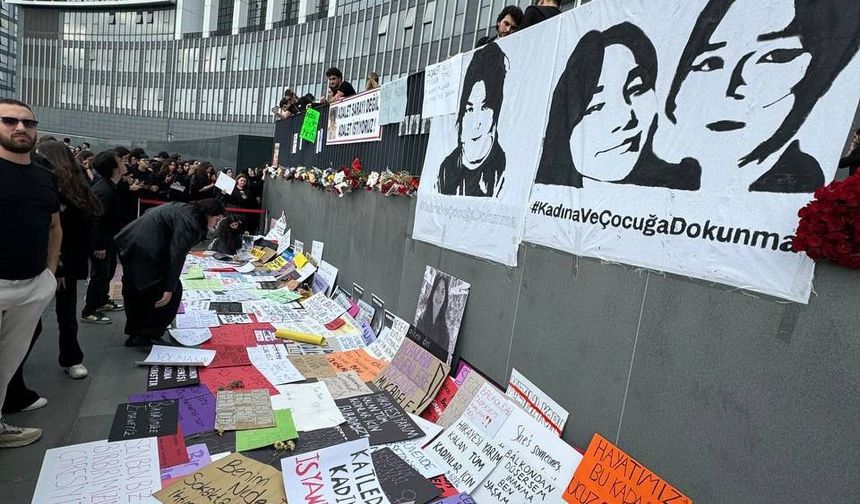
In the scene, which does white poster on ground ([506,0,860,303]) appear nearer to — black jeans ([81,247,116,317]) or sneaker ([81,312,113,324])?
black jeans ([81,247,116,317])

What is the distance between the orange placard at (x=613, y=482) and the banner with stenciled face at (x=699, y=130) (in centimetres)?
93

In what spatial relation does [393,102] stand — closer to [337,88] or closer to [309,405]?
[337,88]

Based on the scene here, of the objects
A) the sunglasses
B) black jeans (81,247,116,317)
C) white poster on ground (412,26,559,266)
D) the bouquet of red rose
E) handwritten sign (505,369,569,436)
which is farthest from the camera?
black jeans (81,247,116,317)

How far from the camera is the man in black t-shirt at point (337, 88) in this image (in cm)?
696

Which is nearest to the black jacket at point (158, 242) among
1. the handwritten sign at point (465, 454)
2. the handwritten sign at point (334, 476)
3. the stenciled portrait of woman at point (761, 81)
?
the handwritten sign at point (334, 476)

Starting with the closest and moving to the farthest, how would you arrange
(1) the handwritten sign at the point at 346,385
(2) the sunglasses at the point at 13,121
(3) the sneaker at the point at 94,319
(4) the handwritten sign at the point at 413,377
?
(2) the sunglasses at the point at 13,121 → (4) the handwritten sign at the point at 413,377 → (1) the handwritten sign at the point at 346,385 → (3) the sneaker at the point at 94,319

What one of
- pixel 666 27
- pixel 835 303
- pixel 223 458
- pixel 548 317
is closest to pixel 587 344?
pixel 548 317

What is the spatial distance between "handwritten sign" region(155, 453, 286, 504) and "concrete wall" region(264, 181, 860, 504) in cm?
155

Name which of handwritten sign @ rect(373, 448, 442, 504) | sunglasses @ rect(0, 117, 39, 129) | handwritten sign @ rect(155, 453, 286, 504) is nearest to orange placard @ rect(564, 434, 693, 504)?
handwritten sign @ rect(373, 448, 442, 504)

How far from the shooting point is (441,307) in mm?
3812

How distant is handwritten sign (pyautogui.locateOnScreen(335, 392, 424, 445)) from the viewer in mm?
3051

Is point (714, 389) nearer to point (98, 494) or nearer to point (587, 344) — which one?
point (587, 344)

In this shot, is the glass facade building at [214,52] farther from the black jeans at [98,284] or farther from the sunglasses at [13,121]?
the sunglasses at [13,121]

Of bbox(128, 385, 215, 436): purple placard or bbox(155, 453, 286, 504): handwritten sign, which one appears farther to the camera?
bbox(128, 385, 215, 436): purple placard
